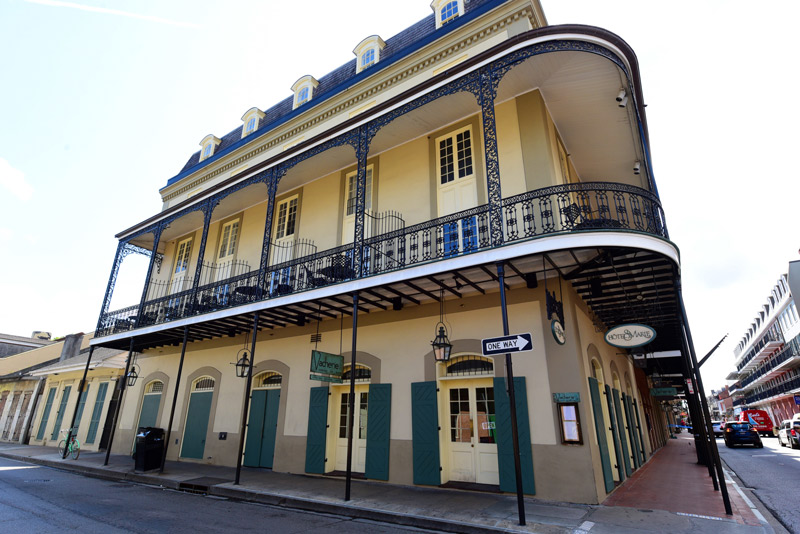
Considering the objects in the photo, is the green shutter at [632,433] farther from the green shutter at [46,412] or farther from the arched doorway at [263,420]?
the green shutter at [46,412]

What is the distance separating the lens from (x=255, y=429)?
37.8 feet

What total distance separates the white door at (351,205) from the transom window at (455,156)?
2.17m

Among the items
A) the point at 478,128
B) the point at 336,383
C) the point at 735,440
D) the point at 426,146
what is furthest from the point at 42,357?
the point at 735,440

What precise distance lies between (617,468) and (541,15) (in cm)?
1112

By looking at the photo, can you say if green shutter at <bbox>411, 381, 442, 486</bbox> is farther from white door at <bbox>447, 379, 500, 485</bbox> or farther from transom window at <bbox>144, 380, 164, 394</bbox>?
transom window at <bbox>144, 380, 164, 394</bbox>

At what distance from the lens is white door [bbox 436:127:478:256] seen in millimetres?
8812


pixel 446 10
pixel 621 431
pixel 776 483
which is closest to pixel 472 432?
pixel 621 431

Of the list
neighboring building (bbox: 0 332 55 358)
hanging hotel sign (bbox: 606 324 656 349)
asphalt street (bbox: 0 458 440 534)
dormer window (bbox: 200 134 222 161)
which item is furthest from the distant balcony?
neighboring building (bbox: 0 332 55 358)

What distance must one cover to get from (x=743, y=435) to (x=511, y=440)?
21.7 m

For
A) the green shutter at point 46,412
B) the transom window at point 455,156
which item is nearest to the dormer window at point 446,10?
the transom window at point 455,156

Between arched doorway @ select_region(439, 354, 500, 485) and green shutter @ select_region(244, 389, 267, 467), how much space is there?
5.78 metres

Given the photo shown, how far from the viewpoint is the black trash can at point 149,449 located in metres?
10.6

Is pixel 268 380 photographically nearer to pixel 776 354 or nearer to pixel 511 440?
pixel 511 440

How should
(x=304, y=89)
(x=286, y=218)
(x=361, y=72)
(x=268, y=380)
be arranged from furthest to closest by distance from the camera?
(x=304, y=89) → (x=286, y=218) → (x=361, y=72) → (x=268, y=380)
